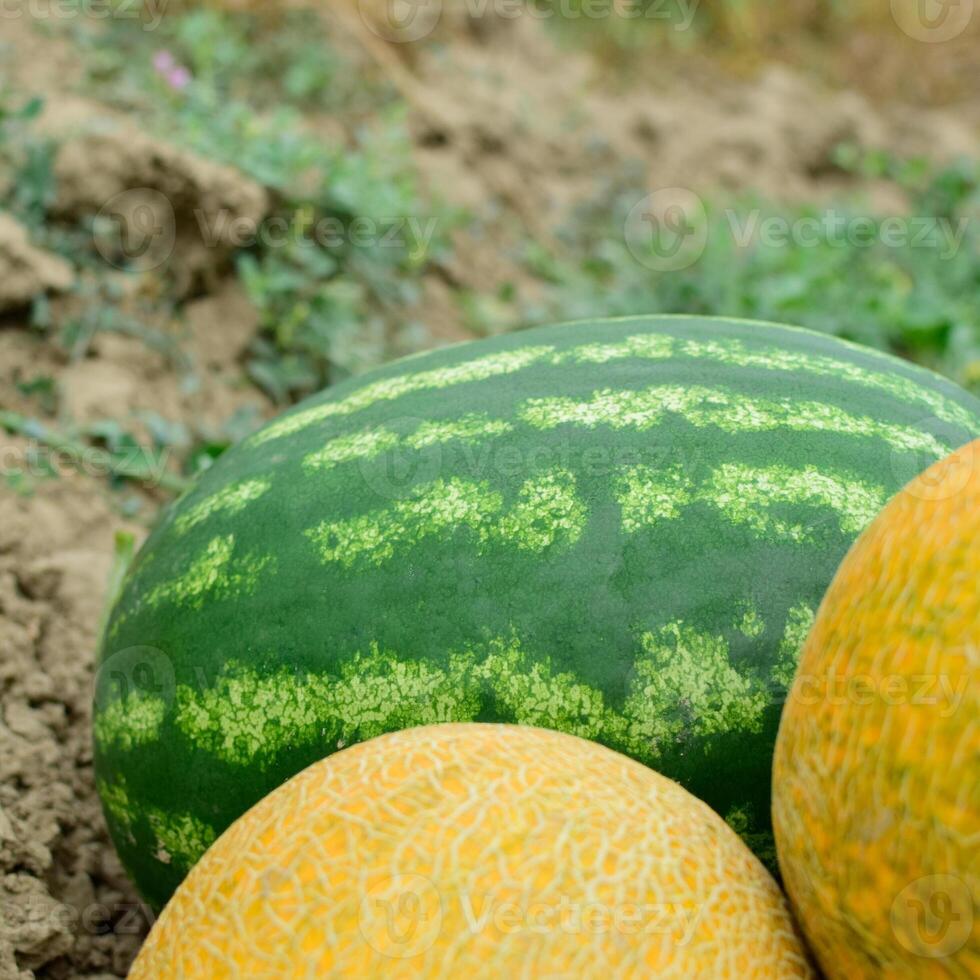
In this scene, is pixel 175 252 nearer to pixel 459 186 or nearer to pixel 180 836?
pixel 459 186

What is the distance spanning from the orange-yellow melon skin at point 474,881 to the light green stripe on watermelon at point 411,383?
0.81 metres

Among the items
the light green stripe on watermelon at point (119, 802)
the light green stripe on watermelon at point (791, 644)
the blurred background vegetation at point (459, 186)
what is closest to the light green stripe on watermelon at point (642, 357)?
the light green stripe on watermelon at point (791, 644)

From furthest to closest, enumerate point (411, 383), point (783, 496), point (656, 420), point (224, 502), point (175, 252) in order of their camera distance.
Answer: point (175, 252)
point (411, 383)
point (224, 502)
point (656, 420)
point (783, 496)

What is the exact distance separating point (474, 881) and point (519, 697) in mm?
452

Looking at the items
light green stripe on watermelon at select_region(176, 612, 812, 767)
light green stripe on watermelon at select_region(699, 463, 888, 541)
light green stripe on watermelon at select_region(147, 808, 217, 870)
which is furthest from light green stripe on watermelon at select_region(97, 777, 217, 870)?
light green stripe on watermelon at select_region(699, 463, 888, 541)

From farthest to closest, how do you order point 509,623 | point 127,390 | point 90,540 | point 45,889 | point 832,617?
point 127,390, point 90,540, point 45,889, point 509,623, point 832,617

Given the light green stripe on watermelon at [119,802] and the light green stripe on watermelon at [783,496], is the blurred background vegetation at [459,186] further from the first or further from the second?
the light green stripe on watermelon at [783,496]

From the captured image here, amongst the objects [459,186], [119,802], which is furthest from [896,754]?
[459,186]

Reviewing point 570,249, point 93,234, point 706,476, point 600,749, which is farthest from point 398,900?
point 570,249

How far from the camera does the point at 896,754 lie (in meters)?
1.13

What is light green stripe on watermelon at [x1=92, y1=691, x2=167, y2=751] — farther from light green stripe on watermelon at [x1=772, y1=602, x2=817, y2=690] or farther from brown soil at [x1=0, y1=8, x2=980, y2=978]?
light green stripe on watermelon at [x1=772, y1=602, x2=817, y2=690]

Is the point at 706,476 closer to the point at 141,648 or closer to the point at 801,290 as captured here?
the point at 141,648

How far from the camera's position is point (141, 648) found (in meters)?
1.86

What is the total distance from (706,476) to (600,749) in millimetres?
512
